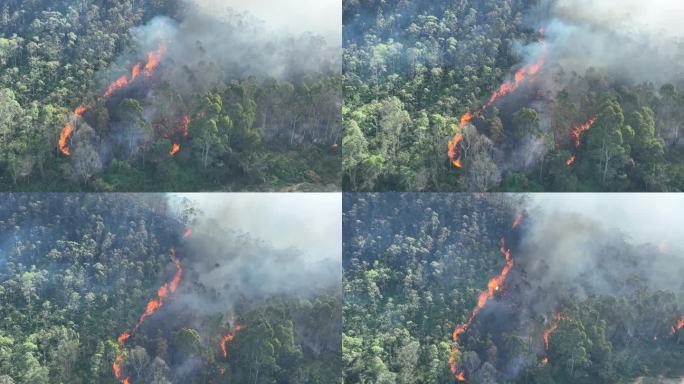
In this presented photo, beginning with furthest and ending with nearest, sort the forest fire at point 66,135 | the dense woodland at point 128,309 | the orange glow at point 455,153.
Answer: the orange glow at point 455,153 → the forest fire at point 66,135 → the dense woodland at point 128,309

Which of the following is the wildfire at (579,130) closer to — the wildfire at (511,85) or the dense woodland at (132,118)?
the wildfire at (511,85)

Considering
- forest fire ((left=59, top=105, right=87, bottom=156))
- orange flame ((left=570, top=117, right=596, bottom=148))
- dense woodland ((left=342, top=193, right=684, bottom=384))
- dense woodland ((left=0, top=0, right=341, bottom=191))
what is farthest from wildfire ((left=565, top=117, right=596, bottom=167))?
forest fire ((left=59, top=105, right=87, bottom=156))

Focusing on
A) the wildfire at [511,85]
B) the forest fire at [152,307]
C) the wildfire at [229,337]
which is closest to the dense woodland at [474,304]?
the wildfire at [511,85]

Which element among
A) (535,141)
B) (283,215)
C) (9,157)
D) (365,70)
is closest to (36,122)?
(9,157)

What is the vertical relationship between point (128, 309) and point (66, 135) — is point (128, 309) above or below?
below

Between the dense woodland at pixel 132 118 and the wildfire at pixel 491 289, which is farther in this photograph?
the wildfire at pixel 491 289

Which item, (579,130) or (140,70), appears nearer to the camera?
(140,70)

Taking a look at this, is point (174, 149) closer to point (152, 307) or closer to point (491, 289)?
point (152, 307)

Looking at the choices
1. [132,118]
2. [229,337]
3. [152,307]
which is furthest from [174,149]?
[229,337]
